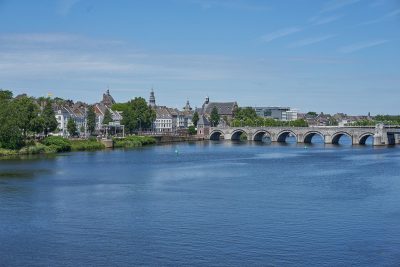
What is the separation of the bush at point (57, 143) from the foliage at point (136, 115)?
31380 mm

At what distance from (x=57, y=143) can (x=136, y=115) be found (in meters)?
35.4

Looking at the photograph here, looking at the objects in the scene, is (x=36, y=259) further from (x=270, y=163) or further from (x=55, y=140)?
(x=55, y=140)

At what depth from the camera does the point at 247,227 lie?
3244 cm

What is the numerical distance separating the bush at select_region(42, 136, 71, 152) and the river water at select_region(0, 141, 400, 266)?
22.7 meters

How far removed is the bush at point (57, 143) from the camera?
8538 centimetres

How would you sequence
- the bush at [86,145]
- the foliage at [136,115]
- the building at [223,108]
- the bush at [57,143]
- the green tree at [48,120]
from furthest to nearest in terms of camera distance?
the building at [223,108] → the foliage at [136,115] → the bush at [86,145] → the green tree at [48,120] → the bush at [57,143]

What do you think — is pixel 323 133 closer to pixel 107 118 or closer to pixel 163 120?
pixel 107 118

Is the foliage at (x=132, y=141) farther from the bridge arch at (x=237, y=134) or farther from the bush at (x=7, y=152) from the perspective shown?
the bridge arch at (x=237, y=134)

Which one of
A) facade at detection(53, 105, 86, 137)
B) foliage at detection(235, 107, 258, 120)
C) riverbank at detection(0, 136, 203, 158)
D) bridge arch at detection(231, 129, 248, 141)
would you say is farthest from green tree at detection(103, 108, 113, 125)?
foliage at detection(235, 107, 258, 120)

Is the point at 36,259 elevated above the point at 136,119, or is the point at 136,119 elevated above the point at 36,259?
the point at 136,119

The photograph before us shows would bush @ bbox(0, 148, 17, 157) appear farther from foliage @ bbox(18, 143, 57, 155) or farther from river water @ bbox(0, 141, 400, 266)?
river water @ bbox(0, 141, 400, 266)

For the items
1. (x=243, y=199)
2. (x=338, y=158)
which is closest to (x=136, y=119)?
(x=338, y=158)

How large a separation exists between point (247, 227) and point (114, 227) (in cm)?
660

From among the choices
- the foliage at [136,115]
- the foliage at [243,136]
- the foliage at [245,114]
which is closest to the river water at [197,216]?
the foliage at [136,115]
